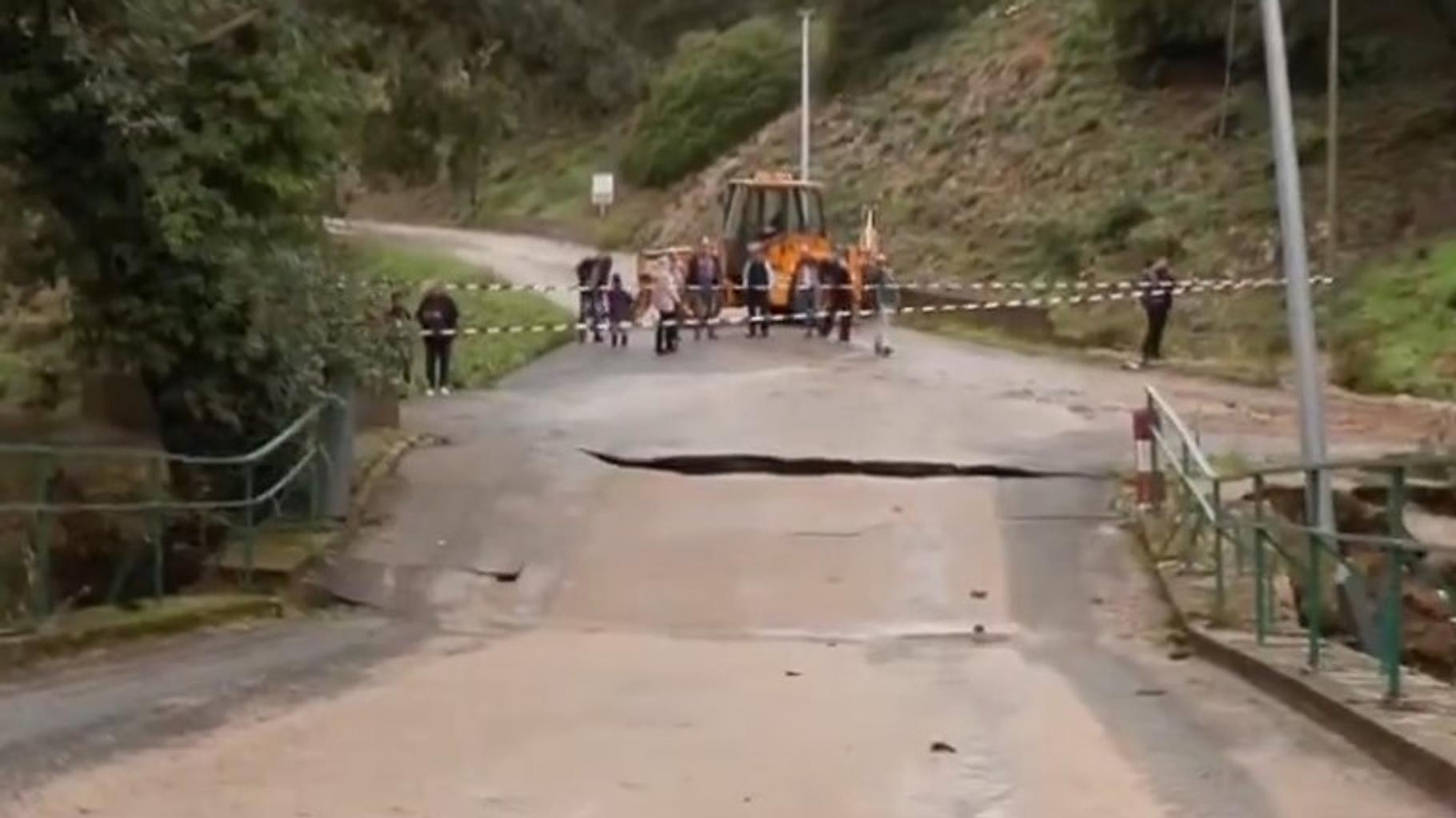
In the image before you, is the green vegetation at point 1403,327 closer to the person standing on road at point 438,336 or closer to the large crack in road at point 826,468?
the large crack in road at point 826,468

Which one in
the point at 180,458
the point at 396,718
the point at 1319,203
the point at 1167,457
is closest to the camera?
the point at 396,718

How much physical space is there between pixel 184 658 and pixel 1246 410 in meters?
18.0

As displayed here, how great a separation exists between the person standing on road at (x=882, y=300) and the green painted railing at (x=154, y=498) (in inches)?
701

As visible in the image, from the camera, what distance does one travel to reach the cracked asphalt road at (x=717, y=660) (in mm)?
10438

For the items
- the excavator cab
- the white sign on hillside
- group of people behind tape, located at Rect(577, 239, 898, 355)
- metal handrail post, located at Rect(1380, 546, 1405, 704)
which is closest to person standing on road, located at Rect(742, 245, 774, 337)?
group of people behind tape, located at Rect(577, 239, 898, 355)

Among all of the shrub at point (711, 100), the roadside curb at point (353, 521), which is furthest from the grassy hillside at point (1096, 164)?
the roadside curb at point (353, 521)

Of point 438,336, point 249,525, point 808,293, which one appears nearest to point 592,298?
point 808,293

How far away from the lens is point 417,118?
23.3 meters

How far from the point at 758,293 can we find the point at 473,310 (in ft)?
23.4

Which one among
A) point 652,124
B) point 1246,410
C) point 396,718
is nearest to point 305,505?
point 396,718

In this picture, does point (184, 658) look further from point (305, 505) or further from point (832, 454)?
point (832, 454)

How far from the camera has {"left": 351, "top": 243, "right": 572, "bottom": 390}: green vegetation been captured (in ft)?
109

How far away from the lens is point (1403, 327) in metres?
36.8

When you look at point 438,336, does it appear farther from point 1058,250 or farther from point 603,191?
point 603,191
